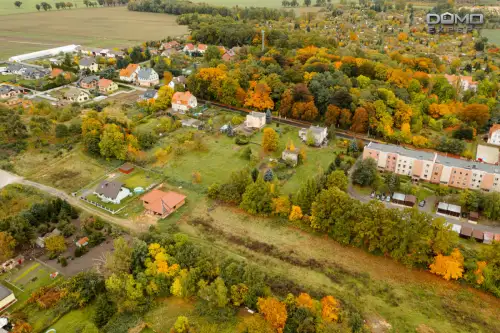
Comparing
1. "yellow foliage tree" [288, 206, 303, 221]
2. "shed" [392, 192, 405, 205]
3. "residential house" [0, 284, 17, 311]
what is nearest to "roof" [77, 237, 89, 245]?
"residential house" [0, 284, 17, 311]

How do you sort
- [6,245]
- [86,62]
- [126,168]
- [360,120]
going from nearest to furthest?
[6,245]
[126,168]
[360,120]
[86,62]

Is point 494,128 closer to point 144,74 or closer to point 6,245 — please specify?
point 6,245

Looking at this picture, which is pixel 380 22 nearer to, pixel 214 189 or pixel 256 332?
pixel 214 189

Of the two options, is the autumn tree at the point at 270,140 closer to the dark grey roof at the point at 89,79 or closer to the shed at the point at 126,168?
the shed at the point at 126,168

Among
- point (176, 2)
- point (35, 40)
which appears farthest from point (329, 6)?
point (35, 40)

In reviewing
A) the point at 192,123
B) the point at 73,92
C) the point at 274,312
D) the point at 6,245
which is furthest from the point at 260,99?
the point at 274,312

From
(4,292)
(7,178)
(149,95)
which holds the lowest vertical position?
(4,292)

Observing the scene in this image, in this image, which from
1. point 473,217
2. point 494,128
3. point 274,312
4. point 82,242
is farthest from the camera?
point 494,128
